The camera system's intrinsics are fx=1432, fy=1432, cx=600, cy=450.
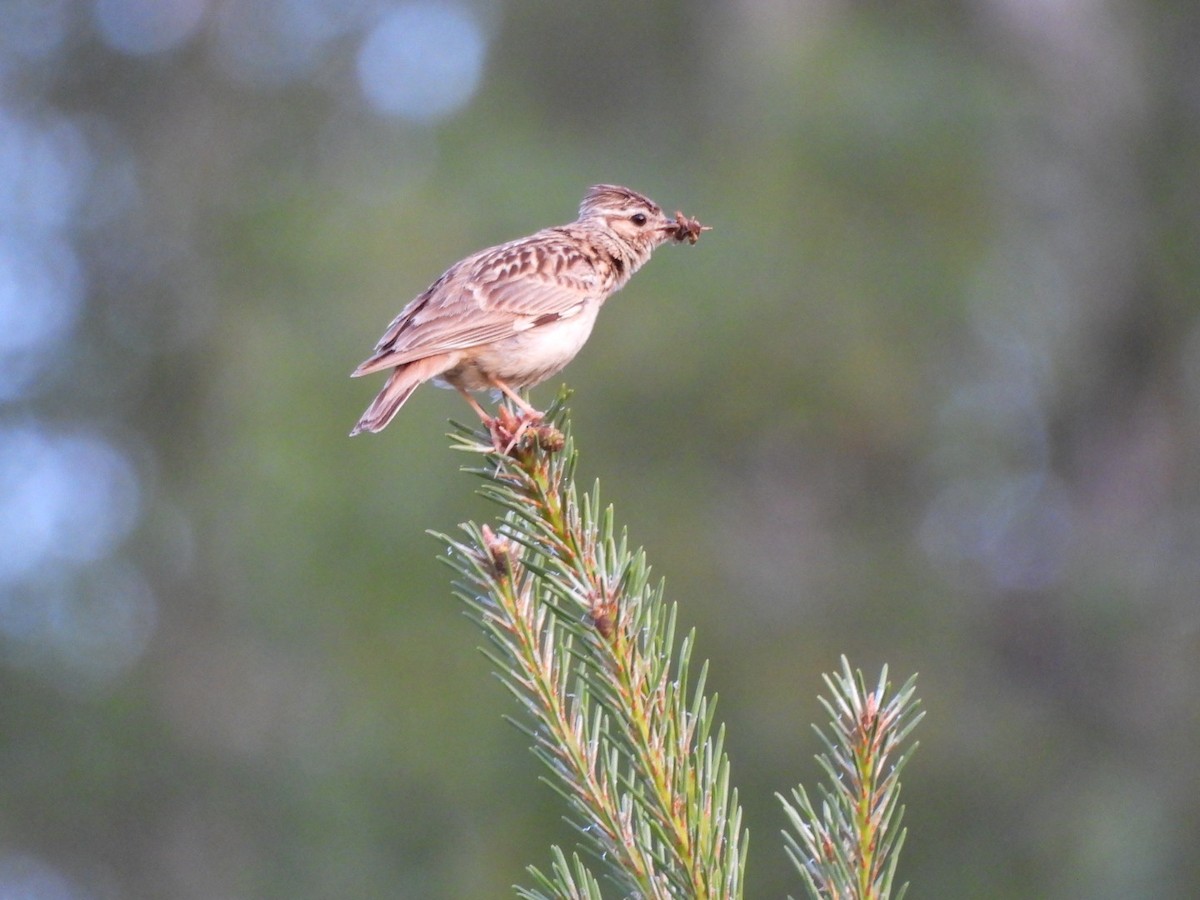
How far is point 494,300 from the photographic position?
4.96 meters

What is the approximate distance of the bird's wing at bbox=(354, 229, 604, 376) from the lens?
15.3 ft

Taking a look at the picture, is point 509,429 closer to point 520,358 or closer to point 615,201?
point 520,358

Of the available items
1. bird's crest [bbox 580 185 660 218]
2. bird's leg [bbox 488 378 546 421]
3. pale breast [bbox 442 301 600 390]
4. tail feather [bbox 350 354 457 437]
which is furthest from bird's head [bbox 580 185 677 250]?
tail feather [bbox 350 354 457 437]

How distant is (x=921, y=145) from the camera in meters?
10.6

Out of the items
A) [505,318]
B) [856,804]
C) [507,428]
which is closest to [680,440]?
[505,318]

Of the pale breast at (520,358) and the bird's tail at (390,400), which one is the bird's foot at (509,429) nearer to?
the bird's tail at (390,400)

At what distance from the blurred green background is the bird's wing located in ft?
12.3

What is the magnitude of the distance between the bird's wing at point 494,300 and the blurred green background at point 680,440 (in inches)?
147

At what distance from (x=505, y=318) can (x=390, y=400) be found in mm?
694

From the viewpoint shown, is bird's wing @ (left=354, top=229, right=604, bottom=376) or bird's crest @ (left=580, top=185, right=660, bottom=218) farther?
bird's crest @ (left=580, top=185, right=660, bottom=218)

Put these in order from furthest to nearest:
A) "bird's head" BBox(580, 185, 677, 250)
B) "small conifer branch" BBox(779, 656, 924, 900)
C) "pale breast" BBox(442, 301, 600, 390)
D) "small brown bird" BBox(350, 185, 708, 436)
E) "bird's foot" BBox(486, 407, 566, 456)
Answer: "bird's head" BBox(580, 185, 677, 250)
"pale breast" BBox(442, 301, 600, 390)
"small brown bird" BBox(350, 185, 708, 436)
"bird's foot" BBox(486, 407, 566, 456)
"small conifer branch" BBox(779, 656, 924, 900)

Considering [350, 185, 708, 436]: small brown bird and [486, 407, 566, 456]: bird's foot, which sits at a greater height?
[350, 185, 708, 436]: small brown bird

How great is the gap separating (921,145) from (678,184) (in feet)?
6.21

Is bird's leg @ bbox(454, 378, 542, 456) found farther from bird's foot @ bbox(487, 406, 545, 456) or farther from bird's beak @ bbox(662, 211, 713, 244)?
bird's beak @ bbox(662, 211, 713, 244)
